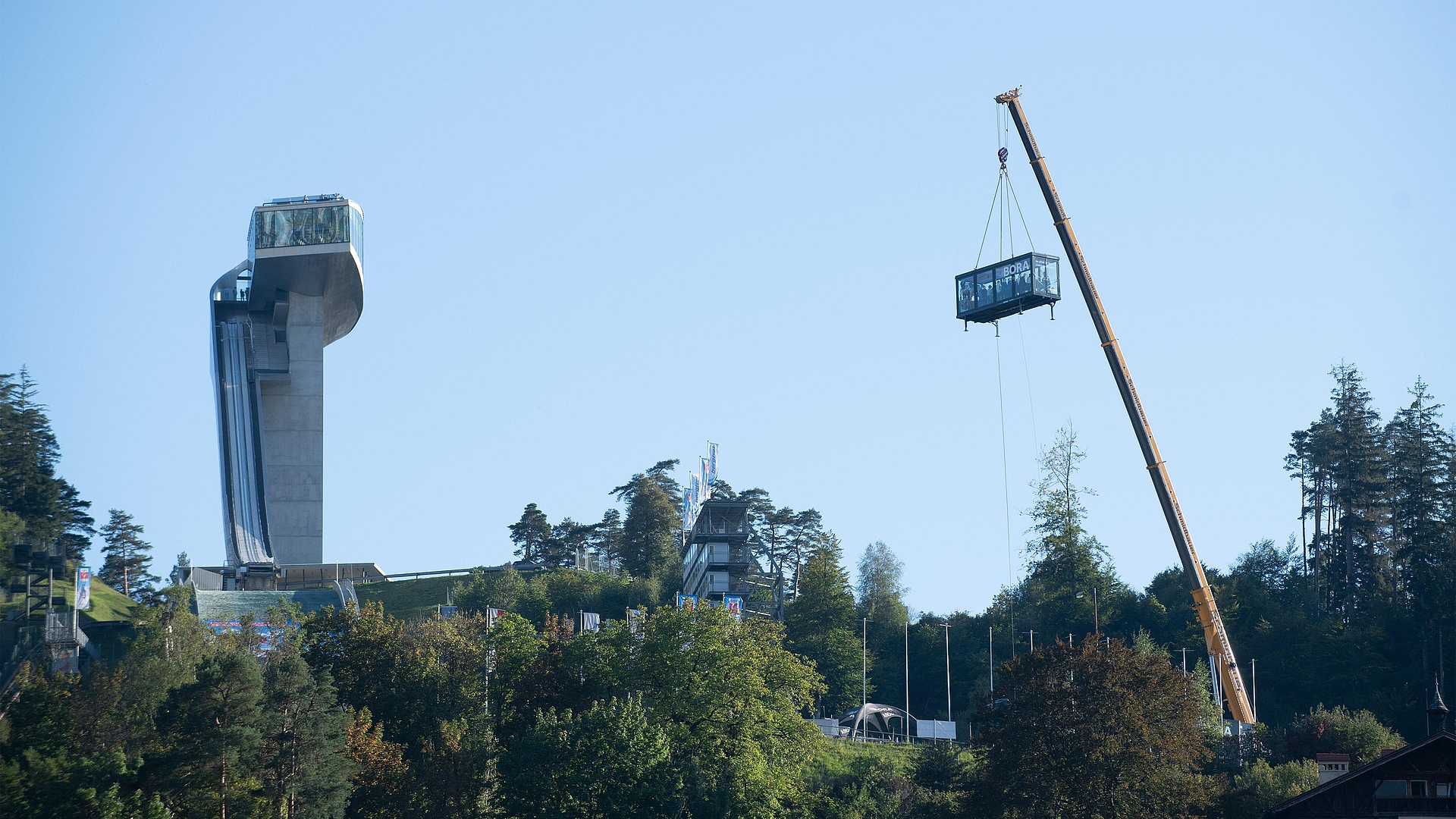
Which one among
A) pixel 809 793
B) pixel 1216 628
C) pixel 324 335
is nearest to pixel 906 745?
pixel 1216 628

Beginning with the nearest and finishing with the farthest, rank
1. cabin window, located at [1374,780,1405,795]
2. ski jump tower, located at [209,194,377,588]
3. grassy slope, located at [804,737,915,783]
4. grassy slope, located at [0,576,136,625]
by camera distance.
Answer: cabin window, located at [1374,780,1405,795] → grassy slope, located at [804,737,915,783] → grassy slope, located at [0,576,136,625] → ski jump tower, located at [209,194,377,588]

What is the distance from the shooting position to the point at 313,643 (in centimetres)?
4828

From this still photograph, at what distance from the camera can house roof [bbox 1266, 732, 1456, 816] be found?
36688 mm

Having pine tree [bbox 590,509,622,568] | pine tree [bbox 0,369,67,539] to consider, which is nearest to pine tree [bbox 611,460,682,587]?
pine tree [bbox 590,509,622,568]

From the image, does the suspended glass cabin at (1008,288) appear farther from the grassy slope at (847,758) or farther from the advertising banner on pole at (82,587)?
the advertising banner on pole at (82,587)

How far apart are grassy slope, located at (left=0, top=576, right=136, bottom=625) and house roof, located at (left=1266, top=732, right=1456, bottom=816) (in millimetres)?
53969

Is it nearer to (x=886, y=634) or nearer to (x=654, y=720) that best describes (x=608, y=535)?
(x=886, y=634)

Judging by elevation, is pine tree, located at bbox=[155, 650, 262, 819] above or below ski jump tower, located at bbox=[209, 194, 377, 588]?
below

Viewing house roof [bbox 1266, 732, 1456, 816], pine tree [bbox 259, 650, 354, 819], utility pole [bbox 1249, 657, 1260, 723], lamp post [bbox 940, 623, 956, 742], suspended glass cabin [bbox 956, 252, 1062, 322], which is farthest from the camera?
lamp post [bbox 940, 623, 956, 742]

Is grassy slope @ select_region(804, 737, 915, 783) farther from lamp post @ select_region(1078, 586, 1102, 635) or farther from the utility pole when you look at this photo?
the utility pole

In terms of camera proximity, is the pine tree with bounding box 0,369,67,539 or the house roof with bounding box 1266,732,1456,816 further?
the pine tree with bounding box 0,369,67,539

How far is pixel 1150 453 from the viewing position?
2250 inches

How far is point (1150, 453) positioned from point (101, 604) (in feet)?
178

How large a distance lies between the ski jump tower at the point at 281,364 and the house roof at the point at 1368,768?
6045cm
